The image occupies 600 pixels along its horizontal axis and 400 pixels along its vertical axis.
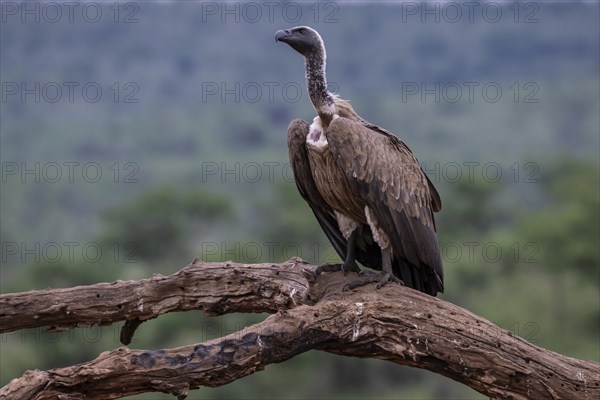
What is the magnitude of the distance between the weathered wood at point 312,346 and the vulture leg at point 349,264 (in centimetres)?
22

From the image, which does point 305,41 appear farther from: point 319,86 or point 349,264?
point 349,264

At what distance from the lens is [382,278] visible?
7914mm

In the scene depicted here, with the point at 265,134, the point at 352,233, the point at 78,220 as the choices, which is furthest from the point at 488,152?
the point at 352,233

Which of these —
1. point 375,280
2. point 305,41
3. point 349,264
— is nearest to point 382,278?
point 375,280

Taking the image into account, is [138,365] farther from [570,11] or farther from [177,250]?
[570,11]

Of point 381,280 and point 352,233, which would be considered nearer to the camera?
point 381,280

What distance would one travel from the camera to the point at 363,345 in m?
7.22

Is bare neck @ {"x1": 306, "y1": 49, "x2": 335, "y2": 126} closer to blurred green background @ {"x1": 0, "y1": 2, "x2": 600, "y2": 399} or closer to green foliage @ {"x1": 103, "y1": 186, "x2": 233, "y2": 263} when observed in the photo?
blurred green background @ {"x1": 0, "y1": 2, "x2": 600, "y2": 399}

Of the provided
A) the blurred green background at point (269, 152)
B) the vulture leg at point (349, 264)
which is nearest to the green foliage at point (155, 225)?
the blurred green background at point (269, 152)

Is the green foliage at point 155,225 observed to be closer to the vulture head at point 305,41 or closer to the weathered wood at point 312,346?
the vulture head at point 305,41

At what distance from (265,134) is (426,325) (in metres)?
66.9

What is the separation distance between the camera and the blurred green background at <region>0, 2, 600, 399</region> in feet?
105

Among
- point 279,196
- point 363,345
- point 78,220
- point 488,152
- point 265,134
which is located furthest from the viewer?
point 265,134

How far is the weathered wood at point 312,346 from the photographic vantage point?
6.42 meters
